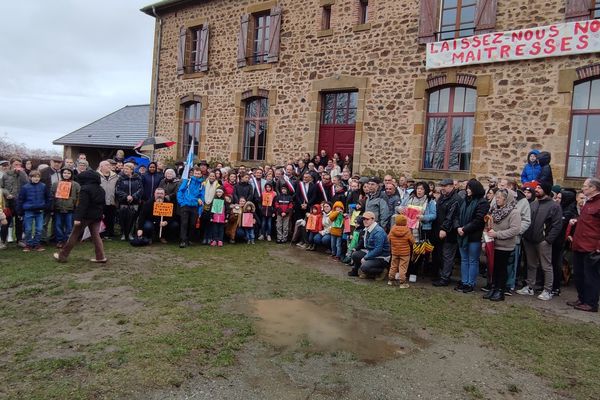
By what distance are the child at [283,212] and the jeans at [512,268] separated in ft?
15.9

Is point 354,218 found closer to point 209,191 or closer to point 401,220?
point 401,220

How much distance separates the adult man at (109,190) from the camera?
8.80m

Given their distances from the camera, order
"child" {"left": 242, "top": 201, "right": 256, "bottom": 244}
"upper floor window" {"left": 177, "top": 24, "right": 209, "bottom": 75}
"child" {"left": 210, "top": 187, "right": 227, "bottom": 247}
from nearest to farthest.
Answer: "child" {"left": 210, "top": 187, "right": 227, "bottom": 247}, "child" {"left": 242, "top": 201, "right": 256, "bottom": 244}, "upper floor window" {"left": 177, "top": 24, "right": 209, "bottom": 75}

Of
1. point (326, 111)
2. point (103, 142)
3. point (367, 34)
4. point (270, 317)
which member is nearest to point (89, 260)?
point (270, 317)

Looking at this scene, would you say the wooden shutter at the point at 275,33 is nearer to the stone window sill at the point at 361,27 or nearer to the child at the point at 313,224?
the stone window sill at the point at 361,27

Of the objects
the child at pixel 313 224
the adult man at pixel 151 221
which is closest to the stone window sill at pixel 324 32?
the child at pixel 313 224

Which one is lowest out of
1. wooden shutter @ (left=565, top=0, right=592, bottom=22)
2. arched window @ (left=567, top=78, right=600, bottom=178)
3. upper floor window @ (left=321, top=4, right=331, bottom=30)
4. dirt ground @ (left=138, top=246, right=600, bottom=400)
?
dirt ground @ (left=138, top=246, right=600, bottom=400)

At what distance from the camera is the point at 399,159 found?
457 inches

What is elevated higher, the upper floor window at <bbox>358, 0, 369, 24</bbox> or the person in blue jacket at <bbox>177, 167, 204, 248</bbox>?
the upper floor window at <bbox>358, 0, 369, 24</bbox>

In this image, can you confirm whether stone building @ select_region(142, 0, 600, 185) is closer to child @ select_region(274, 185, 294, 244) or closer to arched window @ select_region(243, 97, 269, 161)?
arched window @ select_region(243, 97, 269, 161)

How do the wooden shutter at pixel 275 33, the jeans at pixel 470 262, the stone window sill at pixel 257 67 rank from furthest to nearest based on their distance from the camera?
the stone window sill at pixel 257 67, the wooden shutter at pixel 275 33, the jeans at pixel 470 262

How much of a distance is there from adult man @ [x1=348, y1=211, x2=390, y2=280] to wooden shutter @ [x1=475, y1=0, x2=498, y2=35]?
6.10 meters

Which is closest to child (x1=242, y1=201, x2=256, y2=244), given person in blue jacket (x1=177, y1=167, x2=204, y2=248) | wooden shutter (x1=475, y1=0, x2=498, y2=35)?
person in blue jacket (x1=177, y1=167, x2=204, y2=248)

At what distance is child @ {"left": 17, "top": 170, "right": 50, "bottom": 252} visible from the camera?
7949 mm
